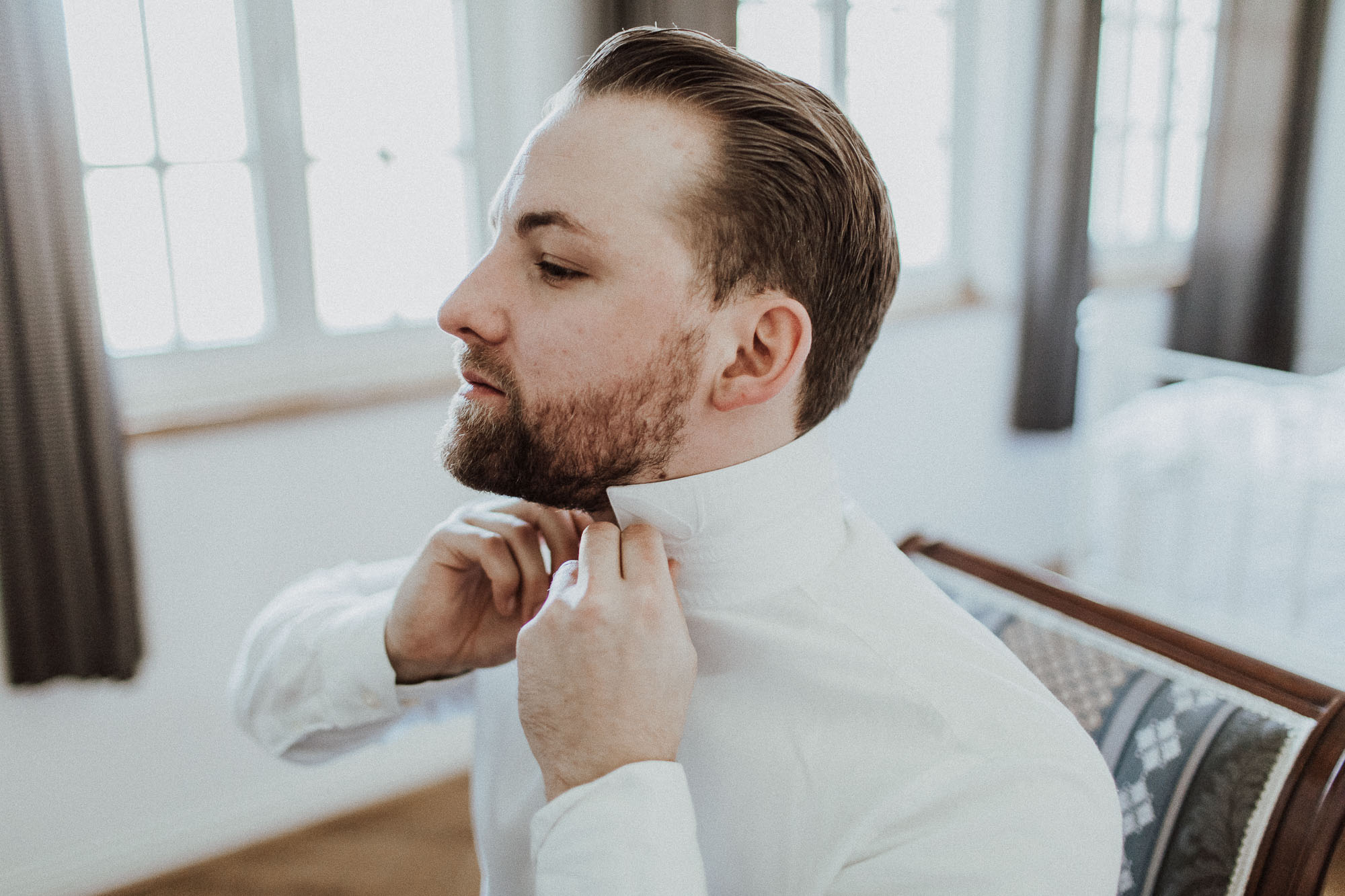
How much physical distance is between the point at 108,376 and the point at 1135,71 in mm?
3459

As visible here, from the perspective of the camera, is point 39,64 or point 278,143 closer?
point 39,64

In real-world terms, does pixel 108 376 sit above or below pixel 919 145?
below

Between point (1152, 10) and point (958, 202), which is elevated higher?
point (1152, 10)

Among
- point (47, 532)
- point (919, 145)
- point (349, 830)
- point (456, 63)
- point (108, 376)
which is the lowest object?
point (349, 830)

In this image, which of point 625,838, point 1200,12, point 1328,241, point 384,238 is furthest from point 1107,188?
point 625,838

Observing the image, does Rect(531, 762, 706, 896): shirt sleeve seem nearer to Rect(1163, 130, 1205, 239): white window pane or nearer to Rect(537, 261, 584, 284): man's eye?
Rect(537, 261, 584, 284): man's eye

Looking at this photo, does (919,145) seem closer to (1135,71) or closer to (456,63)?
(1135,71)

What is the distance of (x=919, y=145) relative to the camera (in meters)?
3.30

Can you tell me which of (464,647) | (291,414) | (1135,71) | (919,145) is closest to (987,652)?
(464,647)

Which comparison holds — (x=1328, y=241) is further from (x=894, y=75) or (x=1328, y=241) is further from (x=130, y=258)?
(x=130, y=258)

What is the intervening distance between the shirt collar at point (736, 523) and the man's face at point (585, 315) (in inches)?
1.5

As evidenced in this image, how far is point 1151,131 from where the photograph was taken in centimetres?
379

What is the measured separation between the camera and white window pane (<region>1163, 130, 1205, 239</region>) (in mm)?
3930

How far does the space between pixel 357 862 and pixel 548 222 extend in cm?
183
